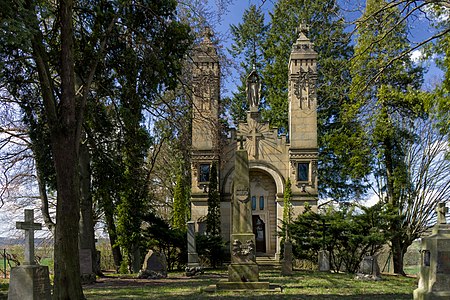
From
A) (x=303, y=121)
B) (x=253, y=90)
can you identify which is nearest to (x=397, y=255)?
(x=303, y=121)

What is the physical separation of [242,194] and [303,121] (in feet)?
43.5

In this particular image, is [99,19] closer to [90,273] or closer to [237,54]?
[90,273]

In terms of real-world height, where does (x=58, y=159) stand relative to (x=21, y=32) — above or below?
below

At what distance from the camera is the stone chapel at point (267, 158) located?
24.5 metres

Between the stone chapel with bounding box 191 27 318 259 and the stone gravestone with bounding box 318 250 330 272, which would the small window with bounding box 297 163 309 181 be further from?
the stone gravestone with bounding box 318 250 330 272

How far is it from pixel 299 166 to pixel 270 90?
10.6 metres

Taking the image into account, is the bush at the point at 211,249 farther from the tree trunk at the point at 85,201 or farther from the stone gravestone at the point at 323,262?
the tree trunk at the point at 85,201

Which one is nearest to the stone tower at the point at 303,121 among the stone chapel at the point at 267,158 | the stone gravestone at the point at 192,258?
the stone chapel at the point at 267,158

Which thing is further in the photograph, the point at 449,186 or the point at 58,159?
the point at 449,186

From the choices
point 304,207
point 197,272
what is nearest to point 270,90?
point 304,207

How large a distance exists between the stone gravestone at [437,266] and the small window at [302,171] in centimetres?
1675

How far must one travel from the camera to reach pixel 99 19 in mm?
11180

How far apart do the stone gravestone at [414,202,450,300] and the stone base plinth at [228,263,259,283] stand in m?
5.19

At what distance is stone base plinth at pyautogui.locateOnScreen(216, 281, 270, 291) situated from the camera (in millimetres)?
11836
